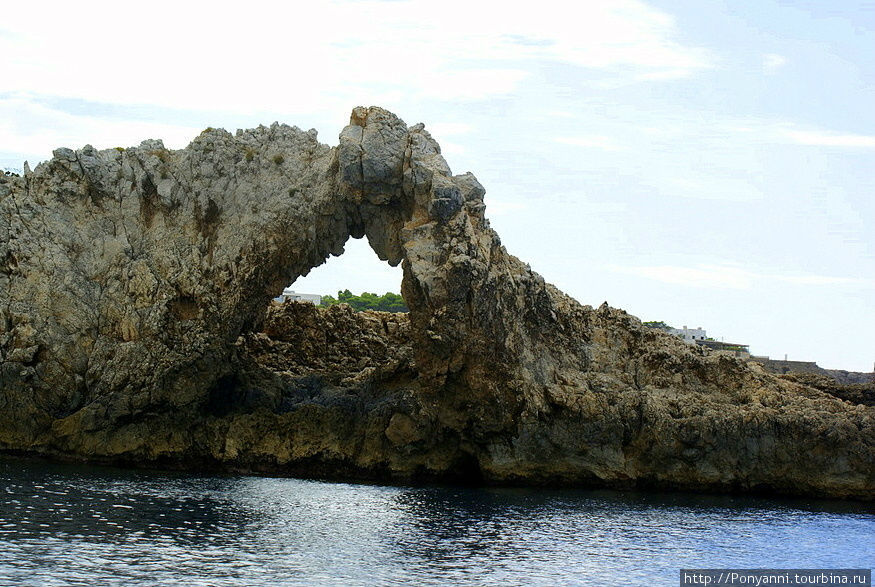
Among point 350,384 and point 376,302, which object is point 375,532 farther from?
point 376,302

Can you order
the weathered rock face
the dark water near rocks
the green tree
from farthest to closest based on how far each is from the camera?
the green tree → the weathered rock face → the dark water near rocks

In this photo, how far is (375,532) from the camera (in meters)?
32.5

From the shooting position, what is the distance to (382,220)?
149 feet

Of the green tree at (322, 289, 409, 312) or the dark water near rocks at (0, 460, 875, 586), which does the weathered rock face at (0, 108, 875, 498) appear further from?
the green tree at (322, 289, 409, 312)

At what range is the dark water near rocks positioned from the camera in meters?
27.4

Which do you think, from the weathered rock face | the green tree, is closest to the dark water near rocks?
the weathered rock face

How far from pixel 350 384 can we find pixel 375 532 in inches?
555

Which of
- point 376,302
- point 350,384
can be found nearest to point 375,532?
point 350,384

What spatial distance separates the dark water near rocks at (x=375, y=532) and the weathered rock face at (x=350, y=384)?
1662 millimetres

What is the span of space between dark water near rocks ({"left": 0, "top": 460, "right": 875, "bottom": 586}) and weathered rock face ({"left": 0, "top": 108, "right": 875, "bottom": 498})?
5.45ft

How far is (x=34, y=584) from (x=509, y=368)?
67.6 feet

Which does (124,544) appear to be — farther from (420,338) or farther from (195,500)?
(420,338)

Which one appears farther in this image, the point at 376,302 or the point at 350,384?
the point at 376,302

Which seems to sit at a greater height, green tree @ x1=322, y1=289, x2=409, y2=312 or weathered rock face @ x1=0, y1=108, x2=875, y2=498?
green tree @ x1=322, y1=289, x2=409, y2=312
